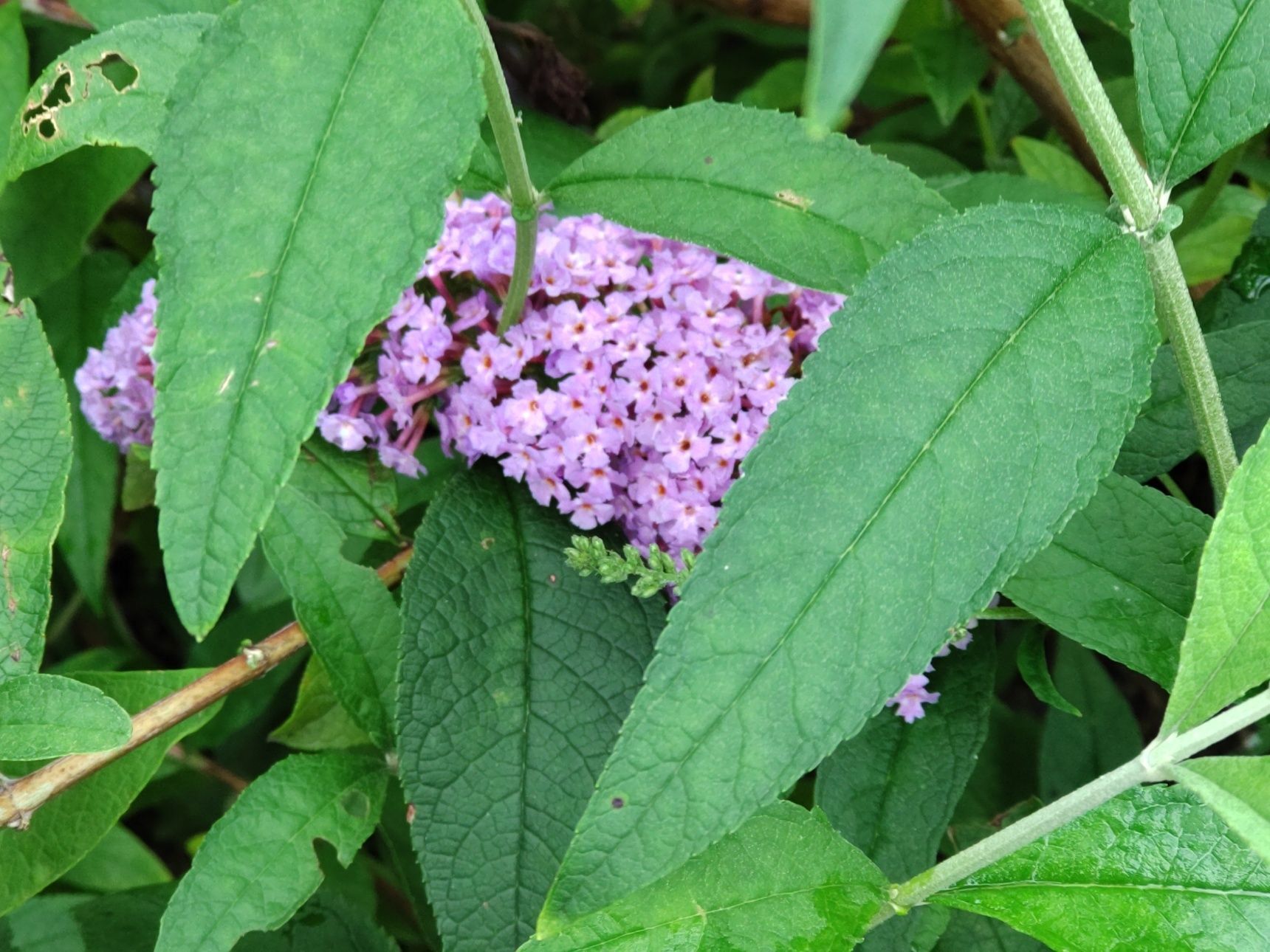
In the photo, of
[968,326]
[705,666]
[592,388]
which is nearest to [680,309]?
[592,388]

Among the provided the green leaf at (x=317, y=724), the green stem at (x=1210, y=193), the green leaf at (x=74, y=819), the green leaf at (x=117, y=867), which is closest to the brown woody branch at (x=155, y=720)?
the green leaf at (x=74, y=819)

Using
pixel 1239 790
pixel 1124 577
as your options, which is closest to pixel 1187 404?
pixel 1124 577

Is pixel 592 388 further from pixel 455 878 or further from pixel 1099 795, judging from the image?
pixel 1099 795

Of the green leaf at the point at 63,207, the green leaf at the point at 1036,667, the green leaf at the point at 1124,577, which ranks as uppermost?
the green leaf at the point at 1124,577

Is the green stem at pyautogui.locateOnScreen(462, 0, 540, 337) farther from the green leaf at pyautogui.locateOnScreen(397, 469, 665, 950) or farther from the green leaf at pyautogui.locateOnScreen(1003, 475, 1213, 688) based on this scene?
the green leaf at pyautogui.locateOnScreen(1003, 475, 1213, 688)

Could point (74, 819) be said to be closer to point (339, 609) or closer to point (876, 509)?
point (339, 609)

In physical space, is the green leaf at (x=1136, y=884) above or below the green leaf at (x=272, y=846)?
above

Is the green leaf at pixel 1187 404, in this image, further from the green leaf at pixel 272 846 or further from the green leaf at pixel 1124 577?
the green leaf at pixel 272 846
